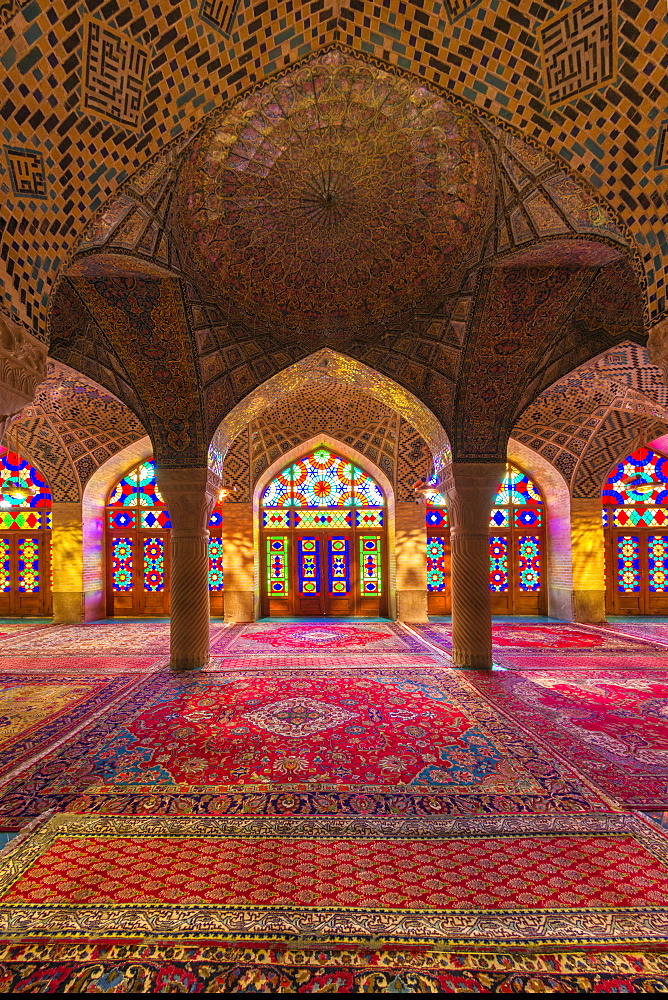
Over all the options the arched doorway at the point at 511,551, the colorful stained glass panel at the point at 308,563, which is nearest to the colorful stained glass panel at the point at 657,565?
the arched doorway at the point at 511,551

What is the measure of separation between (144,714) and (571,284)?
6.47 metres

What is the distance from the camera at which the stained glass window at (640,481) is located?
12.0 m

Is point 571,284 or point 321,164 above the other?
point 321,164

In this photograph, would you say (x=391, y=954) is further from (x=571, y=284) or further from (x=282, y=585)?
(x=282, y=585)

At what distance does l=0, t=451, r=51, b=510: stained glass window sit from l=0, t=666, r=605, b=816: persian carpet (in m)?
8.44

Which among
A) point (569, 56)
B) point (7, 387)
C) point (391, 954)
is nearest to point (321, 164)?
point (569, 56)

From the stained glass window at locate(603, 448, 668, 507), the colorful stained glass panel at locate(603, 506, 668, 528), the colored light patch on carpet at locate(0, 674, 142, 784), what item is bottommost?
the colored light patch on carpet at locate(0, 674, 142, 784)

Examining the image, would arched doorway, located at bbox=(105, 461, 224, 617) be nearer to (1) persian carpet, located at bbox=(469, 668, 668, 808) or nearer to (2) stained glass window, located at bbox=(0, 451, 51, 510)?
(2) stained glass window, located at bbox=(0, 451, 51, 510)

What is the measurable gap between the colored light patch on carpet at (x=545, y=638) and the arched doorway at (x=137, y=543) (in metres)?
6.09

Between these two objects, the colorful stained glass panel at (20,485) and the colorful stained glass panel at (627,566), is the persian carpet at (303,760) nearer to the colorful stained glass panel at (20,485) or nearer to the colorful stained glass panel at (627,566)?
the colorful stained glass panel at (627,566)

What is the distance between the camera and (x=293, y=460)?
12.4 m

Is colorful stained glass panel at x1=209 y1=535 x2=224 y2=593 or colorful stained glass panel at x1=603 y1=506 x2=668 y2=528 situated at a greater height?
colorful stained glass panel at x1=603 y1=506 x2=668 y2=528

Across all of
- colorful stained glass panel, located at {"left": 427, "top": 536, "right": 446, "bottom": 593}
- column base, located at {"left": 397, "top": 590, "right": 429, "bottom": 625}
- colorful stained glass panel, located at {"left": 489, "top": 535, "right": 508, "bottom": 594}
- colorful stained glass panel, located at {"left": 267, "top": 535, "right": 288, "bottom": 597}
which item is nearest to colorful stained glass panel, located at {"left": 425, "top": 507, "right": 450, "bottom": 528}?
colorful stained glass panel, located at {"left": 427, "top": 536, "right": 446, "bottom": 593}

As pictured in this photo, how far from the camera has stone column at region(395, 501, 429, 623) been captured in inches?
445
